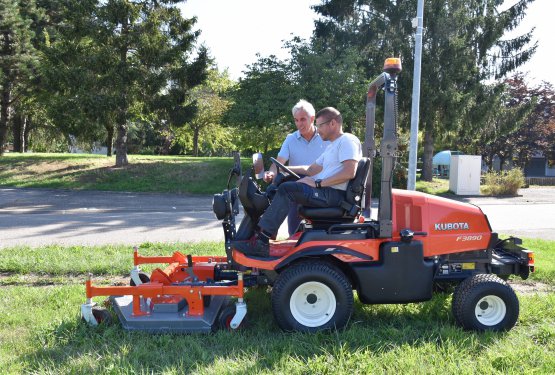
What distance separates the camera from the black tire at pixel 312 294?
3.97m

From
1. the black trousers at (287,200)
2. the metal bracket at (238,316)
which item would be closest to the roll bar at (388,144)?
the black trousers at (287,200)

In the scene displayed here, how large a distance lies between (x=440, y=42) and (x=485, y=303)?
20770 millimetres

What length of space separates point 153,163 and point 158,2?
22.8 feet

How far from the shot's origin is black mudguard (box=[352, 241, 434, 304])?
→ 4.02 metres

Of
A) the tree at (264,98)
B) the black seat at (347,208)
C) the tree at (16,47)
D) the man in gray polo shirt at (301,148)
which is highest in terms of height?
the tree at (16,47)

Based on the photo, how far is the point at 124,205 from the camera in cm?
1462

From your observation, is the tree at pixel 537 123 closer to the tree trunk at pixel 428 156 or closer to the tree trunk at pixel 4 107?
the tree trunk at pixel 428 156

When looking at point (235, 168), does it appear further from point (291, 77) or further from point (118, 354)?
point (291, 77)

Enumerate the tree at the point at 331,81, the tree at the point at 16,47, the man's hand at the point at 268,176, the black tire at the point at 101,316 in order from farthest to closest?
the tree at the point at 16,47, the tree at the point at 331,81, the man's hand at the point at 268,176, the black tire at the point at 101,316

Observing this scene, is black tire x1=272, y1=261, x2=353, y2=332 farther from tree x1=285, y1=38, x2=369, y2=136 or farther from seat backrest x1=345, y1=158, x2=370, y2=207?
tree x1=285, y1=38, x2=369, y2=136

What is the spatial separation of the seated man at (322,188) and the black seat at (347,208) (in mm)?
45

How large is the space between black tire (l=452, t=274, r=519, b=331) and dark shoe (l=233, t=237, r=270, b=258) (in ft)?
5.47

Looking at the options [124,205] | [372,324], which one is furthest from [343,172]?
[124,205]

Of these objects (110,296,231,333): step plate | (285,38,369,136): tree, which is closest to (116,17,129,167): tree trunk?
(285,38,369,136): tree
